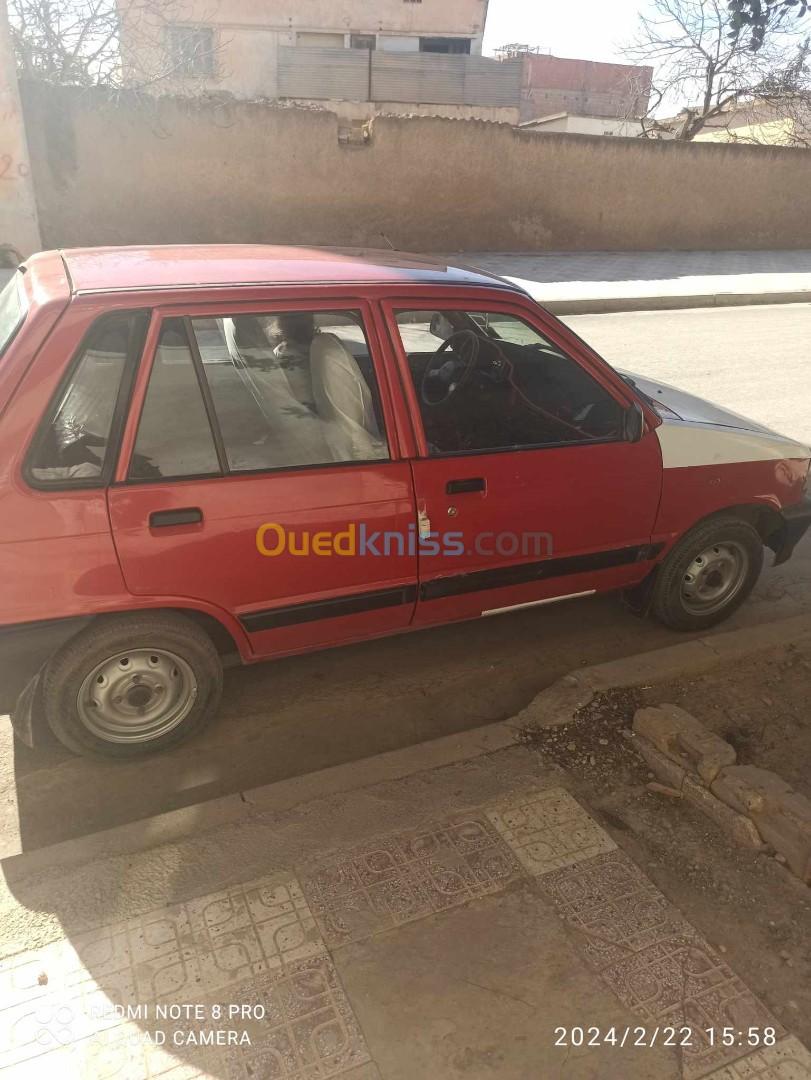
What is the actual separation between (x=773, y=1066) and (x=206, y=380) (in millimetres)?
2727

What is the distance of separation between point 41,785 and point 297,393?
1.83 metres

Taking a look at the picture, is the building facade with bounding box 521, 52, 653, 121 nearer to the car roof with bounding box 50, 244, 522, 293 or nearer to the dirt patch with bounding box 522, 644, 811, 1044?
the car roof with bounding box 50, 244, 522, 293

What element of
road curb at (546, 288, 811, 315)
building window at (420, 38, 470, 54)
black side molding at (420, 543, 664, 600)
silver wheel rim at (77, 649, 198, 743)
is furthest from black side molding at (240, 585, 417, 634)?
building window at (420, 38, 470, 54)

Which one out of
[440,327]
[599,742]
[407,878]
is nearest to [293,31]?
[440,327]

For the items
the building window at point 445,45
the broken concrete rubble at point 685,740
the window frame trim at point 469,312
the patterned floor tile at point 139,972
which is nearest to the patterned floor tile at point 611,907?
the broken concrete rubble at point 685,740

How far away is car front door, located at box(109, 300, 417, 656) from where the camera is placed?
2793 millimetres

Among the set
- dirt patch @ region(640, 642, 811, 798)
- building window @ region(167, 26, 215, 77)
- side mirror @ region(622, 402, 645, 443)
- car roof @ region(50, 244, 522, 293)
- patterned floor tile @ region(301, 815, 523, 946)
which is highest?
building window @ region(167, 26, 215, 77)

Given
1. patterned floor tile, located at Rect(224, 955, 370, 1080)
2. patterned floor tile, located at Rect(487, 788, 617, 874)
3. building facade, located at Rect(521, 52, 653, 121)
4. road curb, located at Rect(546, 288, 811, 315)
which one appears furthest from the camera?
building facade, located at Rect(521, 52, 653, 121)

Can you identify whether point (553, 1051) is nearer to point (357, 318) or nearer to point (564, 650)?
point (564, 650)

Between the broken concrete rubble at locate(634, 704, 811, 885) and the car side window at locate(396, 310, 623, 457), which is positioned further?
the car side window at locate(396, 310, 623, 457)

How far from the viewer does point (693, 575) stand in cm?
409

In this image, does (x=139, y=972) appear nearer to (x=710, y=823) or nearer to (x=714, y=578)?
(x=710, y=823)

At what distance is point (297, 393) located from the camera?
316 centimetres

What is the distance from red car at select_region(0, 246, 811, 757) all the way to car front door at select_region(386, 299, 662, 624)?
0.01 meters
